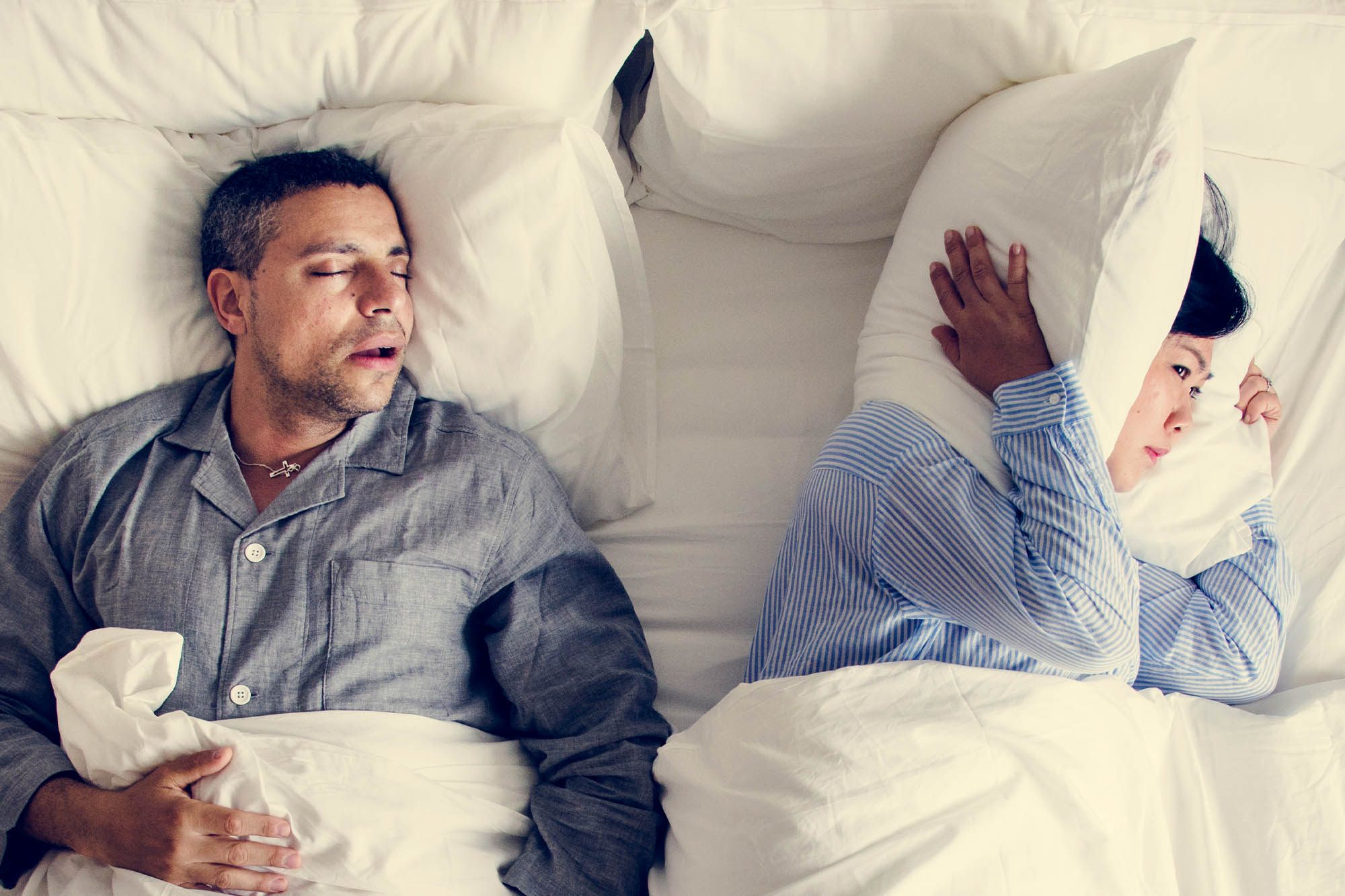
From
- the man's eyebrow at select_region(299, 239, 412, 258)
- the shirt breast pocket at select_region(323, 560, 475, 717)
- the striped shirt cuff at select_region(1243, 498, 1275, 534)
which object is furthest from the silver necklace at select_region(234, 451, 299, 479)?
the striped shirt cuff at select_region(1243, 498, 1275, 534)

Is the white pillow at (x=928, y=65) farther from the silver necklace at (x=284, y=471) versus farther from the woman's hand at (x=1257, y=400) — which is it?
the silver necklace at (x=284, y=471)

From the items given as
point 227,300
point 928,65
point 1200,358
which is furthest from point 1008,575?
point 227,300

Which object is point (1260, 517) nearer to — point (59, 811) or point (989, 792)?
point (989, 792)

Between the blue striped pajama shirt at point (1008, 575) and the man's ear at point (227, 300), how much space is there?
772 mm

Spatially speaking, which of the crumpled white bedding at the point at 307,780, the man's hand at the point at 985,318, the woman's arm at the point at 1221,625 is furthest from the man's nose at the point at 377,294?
the woman's arm at the point at 1221,625

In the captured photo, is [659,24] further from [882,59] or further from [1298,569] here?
[1298,569]

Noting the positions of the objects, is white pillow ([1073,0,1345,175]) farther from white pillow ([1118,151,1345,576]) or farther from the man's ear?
the man's ear

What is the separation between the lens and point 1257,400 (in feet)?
4.36

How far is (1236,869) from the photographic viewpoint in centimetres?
112

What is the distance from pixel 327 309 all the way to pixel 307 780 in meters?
0.55

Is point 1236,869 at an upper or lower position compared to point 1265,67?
lower

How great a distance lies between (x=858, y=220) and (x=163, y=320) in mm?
1014

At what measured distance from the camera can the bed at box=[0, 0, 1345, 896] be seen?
1056mm

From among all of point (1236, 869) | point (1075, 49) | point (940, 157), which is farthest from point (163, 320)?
point (1236, 869)
